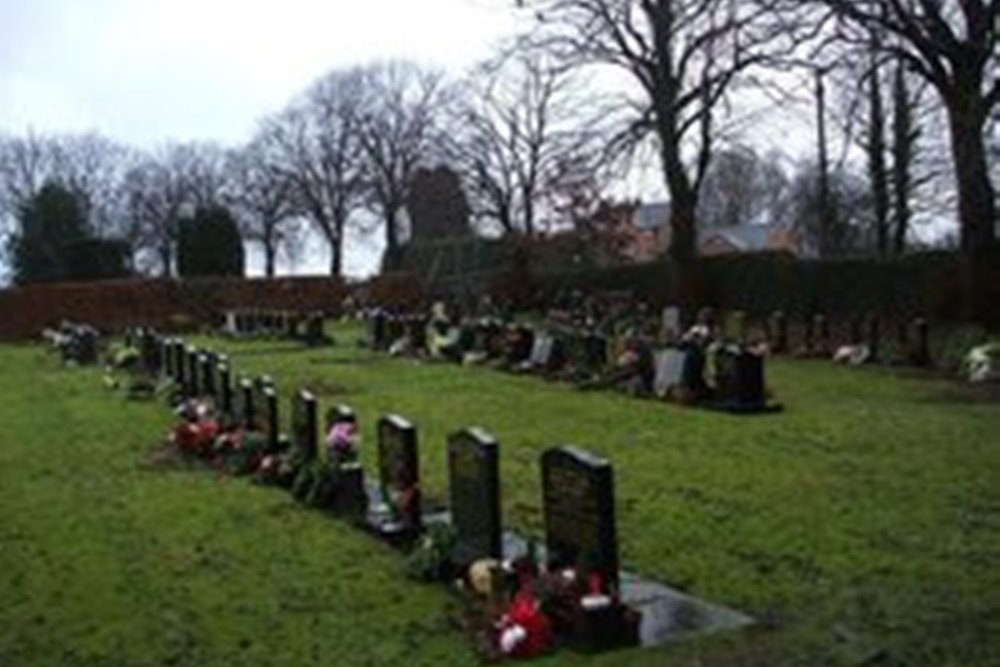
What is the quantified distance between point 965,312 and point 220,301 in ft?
96.2

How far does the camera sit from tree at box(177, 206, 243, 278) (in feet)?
211

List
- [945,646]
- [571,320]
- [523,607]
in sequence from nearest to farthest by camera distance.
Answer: [945,646]
[523,607]
[571,320]

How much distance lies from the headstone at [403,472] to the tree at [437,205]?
204 feet

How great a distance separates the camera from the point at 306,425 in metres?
14.4

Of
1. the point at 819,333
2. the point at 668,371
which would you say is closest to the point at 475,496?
the point at 668,371

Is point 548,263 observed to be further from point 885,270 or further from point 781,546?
point 781,546

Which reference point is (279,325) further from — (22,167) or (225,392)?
(22,167)

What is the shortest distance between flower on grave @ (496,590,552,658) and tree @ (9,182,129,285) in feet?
196

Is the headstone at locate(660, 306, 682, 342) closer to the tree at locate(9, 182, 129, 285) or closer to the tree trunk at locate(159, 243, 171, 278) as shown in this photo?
the tree at locate(9, 182, 129, 285)

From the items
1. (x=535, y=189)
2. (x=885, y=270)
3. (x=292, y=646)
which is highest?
(x=535, y=189)

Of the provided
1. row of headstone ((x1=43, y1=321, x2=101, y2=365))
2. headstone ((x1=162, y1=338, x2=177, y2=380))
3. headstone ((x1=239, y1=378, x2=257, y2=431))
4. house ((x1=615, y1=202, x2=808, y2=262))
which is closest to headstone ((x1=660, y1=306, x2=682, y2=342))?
headstone ((x1=162, y1=338, x2=177, y2=380))

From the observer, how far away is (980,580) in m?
9.58

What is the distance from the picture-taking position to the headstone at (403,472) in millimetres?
11883

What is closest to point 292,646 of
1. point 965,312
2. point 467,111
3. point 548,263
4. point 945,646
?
point 945,646
